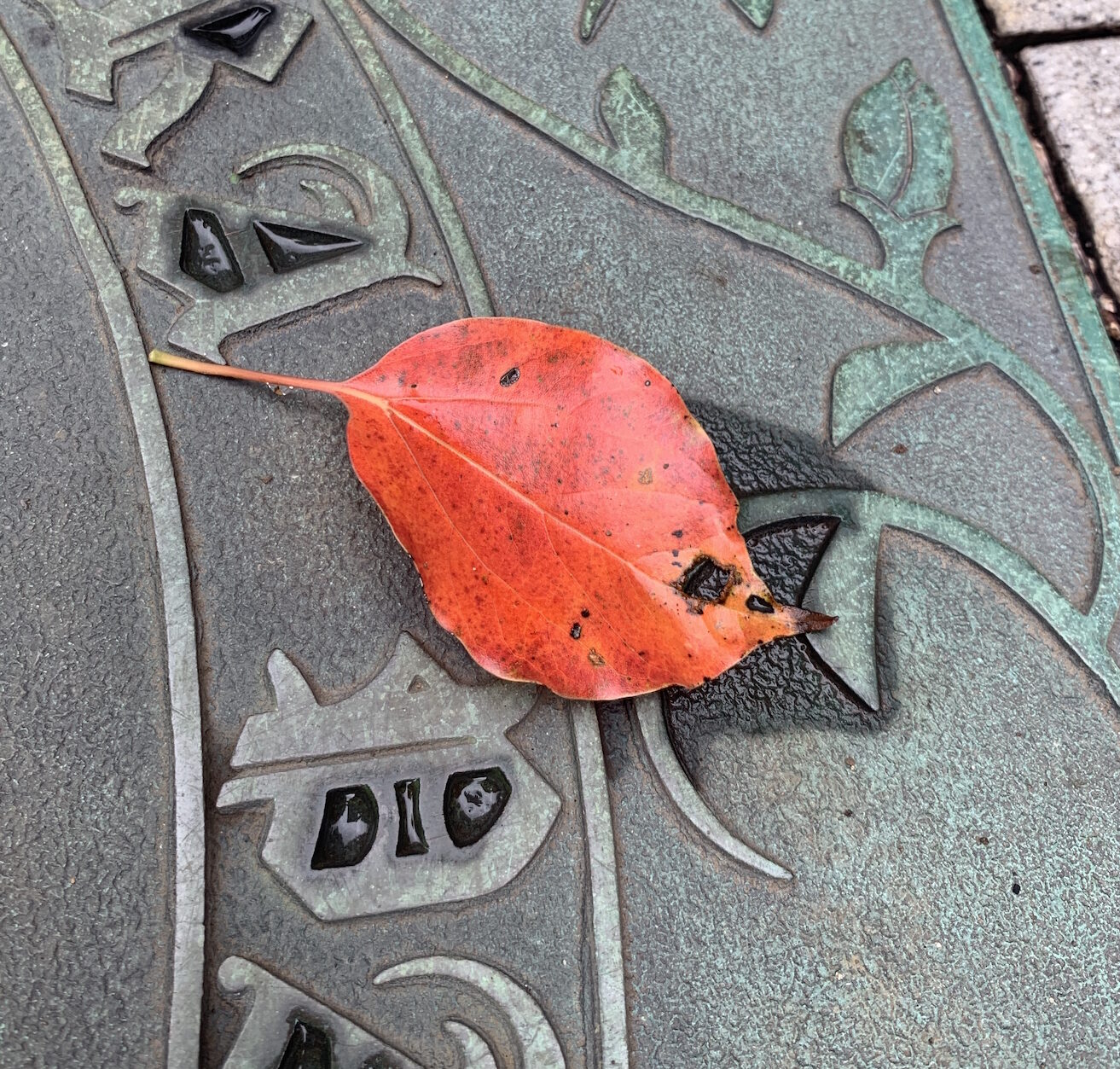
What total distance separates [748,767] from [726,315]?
1.77 ft

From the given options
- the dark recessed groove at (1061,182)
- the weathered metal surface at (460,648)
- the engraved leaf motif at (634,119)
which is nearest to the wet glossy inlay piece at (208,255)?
the weathered metal surface at (460,648)

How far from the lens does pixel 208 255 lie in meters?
1.01

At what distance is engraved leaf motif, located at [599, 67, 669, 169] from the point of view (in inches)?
43.8

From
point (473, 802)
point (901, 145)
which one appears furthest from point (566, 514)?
point (901, 145)

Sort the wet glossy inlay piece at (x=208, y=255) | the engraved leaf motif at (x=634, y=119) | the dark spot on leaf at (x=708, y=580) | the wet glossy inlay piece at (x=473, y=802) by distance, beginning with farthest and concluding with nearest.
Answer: the engraved leaf motif at (x=634, y=119) → the wet glossy inlay piece at (x=208, y=255) → the wet glossy inlay piece at (x=473, y=802) → the dark spot on leaf at (x=708, y=580)

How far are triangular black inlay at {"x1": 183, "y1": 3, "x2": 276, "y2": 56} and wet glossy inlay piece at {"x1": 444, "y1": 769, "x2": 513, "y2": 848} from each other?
936mm

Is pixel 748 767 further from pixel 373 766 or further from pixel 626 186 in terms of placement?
pixel 626 186

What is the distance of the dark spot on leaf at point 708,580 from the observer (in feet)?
2.60

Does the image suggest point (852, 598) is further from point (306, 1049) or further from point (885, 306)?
point (306, 1049)

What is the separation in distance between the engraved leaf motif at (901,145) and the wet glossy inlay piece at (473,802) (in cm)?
87

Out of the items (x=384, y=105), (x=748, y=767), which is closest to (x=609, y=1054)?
(x=748, y=767)

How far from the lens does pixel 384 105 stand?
1092mm

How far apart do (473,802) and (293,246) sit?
0.67m

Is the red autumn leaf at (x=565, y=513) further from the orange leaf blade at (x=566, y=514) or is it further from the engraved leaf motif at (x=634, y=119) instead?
the engraved leaf motif at (x=634, y=119)
